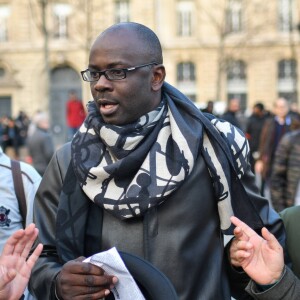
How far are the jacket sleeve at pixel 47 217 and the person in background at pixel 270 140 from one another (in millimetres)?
6714

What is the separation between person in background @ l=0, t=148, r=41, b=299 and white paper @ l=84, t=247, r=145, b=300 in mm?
1245

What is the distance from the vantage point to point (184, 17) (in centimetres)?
3950

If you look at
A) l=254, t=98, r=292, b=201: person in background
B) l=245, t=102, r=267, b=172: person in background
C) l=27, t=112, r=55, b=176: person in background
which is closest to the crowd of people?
l=254, t=98, r=292, b=201: person in background

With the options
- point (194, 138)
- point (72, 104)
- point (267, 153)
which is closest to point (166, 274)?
point (194, 138)

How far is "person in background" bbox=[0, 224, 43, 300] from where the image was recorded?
2.38 metres

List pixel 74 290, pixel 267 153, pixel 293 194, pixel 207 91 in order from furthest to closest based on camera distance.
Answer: pixel 207 91 → pixel 267 153 → pixel 293 194 → pixel 74 290

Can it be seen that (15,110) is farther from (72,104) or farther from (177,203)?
(177,203)

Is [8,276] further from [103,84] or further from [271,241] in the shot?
[271,241]

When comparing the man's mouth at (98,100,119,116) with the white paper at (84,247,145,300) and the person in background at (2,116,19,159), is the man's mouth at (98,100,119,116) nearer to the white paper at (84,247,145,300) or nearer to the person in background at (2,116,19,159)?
the white paper at (84,247,145,300)

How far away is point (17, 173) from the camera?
353cm

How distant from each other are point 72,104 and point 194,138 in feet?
54.6

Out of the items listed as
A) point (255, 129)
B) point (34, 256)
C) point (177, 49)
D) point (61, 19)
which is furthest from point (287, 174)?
point (61, 19)

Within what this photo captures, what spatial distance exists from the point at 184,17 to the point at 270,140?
3057 cm

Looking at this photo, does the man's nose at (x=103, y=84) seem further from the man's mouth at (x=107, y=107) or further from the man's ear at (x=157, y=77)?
the man's ear at (x=157, y=77)
